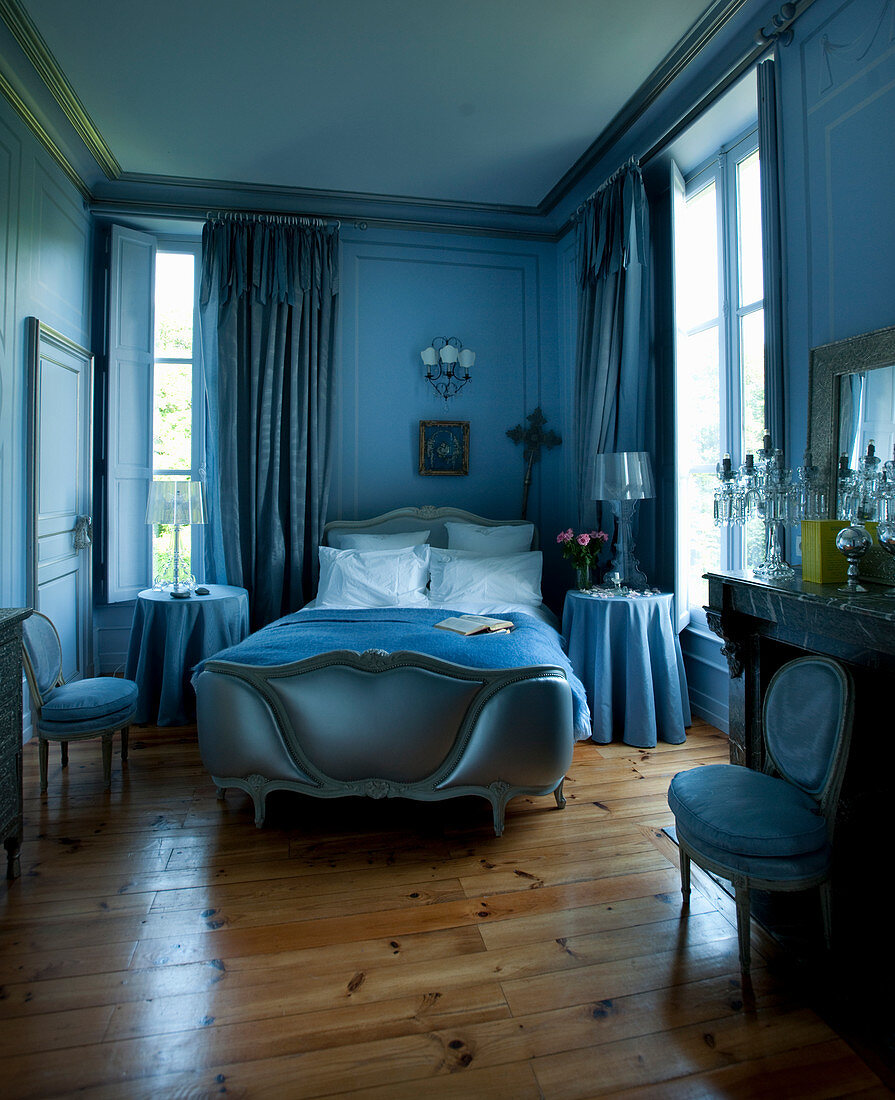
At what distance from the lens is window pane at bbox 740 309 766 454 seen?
3.11m

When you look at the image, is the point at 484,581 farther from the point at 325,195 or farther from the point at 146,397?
the point at 325,195

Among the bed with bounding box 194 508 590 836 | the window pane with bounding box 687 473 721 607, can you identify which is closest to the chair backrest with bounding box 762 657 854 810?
the bed with bounding box 194 508 590 836

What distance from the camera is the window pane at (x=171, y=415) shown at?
4.50m

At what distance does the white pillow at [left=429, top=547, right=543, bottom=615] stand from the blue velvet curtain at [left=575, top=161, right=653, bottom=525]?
55 centimetres

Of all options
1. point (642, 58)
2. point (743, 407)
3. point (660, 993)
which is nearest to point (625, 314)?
point (743, 407)

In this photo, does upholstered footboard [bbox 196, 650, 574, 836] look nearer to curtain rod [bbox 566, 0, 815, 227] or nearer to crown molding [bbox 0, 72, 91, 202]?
curtain rod [bbox 566, 0, 815, 227]

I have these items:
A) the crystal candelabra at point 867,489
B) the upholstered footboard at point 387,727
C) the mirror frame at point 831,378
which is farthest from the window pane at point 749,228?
the upholstered footboard at point 387,727

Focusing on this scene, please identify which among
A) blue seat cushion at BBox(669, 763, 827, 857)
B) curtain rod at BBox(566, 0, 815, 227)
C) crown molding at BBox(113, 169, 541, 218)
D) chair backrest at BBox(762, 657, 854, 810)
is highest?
crown molding at BBox(113, 169, 541, 218)

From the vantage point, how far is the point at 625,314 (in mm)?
3682

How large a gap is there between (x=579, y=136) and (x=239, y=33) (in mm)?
1835

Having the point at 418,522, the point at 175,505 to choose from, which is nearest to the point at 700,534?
the point at 418,522

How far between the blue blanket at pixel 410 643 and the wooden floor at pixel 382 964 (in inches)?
25.2

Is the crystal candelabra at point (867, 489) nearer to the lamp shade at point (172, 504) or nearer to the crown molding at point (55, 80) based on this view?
the lamp shade at point (172, 504)

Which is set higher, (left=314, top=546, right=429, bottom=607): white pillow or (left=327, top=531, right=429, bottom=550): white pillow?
(left=327, top=531, right=429, bottom=550): white pillow
